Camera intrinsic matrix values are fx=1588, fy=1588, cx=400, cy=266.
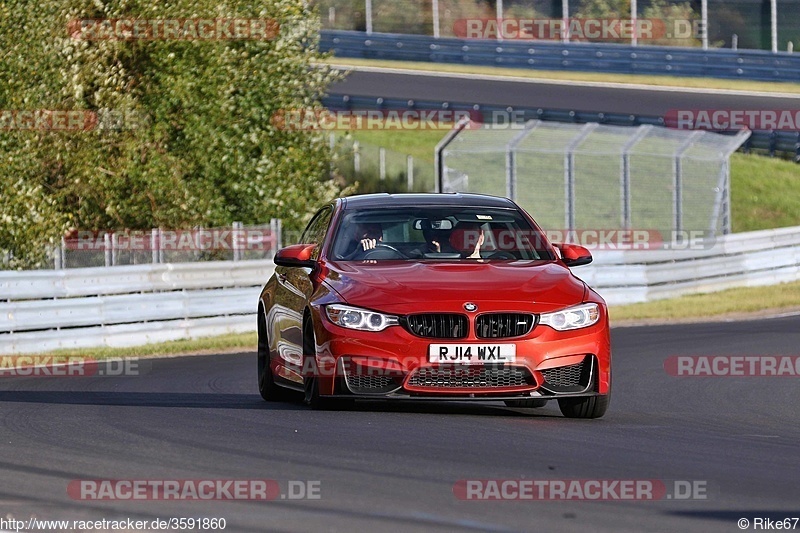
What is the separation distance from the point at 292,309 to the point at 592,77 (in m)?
32.8

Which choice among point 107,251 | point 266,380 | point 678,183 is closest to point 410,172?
point 678,183

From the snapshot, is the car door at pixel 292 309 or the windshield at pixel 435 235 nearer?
the car door at pixel 292 309

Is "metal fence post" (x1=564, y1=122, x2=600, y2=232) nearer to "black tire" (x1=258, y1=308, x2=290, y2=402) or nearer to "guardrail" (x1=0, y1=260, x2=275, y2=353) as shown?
"guardrail" (x1=0, y1=260, x2=275, y2=353)

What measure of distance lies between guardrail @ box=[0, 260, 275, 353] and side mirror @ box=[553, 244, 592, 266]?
9.02 metres

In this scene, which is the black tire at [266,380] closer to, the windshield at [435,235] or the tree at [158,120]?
the windshield at [435,235]

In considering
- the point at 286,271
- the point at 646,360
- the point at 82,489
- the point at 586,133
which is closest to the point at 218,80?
the point at 586,133

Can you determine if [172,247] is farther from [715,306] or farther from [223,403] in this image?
[223,403]

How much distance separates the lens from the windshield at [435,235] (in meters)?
11.1

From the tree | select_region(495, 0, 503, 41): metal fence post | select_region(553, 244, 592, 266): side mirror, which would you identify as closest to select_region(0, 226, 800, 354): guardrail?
the tree

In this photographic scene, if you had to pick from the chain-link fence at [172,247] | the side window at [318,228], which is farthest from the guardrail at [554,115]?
the side window at [318,228]

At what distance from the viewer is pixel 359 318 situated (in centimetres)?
1005

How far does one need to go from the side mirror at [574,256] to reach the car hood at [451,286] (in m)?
0.33

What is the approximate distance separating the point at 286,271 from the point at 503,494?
16.7ft

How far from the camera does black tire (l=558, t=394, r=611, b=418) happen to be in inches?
409
